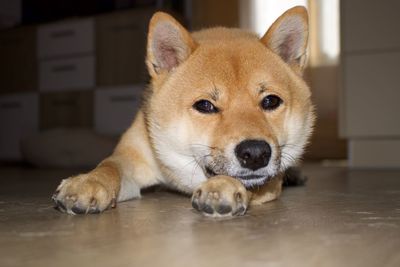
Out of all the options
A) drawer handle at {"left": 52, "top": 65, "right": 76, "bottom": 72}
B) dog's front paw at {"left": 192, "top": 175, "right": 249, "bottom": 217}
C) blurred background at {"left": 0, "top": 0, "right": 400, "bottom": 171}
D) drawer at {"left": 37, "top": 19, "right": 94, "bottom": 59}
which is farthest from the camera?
drawer handle at {"left": 52, "top": 65, "right": 76, "bottom": 72}

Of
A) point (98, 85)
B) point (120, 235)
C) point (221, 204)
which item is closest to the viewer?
point (120, 235)

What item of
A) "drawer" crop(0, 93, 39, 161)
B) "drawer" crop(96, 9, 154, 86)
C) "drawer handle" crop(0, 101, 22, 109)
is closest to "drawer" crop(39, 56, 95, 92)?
"drawer" crop(96, 9, 154, 86)

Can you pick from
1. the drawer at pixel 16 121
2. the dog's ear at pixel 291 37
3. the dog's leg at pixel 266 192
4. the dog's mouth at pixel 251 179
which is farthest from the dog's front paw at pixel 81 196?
the drawer at pixel 16 121

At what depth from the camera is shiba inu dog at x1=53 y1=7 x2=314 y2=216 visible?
1.53 m

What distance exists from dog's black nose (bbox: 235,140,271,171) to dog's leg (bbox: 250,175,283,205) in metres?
0.29

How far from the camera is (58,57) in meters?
5.85

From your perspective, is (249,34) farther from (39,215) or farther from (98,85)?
(98,85)

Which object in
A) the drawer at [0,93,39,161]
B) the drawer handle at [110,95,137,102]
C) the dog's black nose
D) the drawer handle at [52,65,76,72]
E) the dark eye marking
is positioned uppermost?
the dark eye marking

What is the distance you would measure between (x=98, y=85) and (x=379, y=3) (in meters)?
3.03

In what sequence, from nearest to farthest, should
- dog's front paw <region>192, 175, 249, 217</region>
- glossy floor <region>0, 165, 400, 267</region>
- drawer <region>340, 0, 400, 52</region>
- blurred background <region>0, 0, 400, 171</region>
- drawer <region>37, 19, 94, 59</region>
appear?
glossy floor <region>0, 165, 400, 267</region>
dog's front paw <region>192, 175, 249, 217</region>
drawer <region>340, 0, 400, 52</region>
blurred background <region>0, 0, 400, 171</region>
drawer <region>37, 19, 94, 59</region>

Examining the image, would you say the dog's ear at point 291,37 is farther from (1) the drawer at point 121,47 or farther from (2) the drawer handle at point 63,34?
(2) the drawer handle at point 63,34

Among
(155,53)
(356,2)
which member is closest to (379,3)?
(356,2)

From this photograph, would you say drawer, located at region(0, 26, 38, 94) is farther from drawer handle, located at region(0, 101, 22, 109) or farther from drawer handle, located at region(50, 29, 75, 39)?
drawer handle, located at region(50, 29, 75, 39)

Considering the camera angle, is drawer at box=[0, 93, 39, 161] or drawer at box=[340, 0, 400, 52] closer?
drawer at box=[340, 0, 400, 52]
